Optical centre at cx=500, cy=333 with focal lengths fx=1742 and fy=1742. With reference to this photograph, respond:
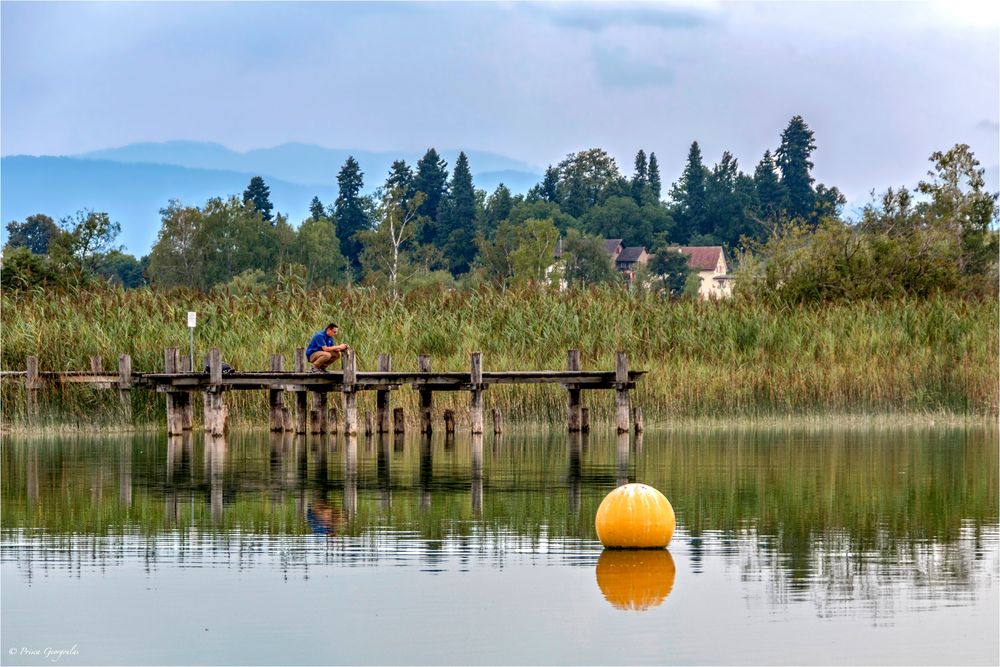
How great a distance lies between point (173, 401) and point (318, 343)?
11.5ft

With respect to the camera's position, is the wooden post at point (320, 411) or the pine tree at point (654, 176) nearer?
the wooden post at point (320, 411)

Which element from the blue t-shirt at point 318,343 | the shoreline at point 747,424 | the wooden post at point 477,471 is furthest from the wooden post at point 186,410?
the wooden post at point 477,471

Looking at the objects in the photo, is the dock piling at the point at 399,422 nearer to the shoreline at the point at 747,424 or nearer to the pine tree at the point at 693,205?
the shoreline at the point at 747,424

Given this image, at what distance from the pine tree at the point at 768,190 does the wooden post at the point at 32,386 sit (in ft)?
399

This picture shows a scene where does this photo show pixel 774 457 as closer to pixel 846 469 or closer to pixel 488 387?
pixel 846 469

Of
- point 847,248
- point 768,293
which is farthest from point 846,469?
point 847,248

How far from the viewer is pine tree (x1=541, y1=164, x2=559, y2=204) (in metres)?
178

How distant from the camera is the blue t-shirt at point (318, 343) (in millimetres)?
33875

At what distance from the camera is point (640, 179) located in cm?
18112

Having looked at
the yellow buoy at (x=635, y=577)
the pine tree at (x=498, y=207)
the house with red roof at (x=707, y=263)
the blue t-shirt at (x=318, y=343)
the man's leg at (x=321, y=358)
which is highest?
the pine tree at (x=498, y=207)

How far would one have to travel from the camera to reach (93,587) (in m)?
14.6

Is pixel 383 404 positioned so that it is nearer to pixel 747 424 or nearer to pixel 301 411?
pixel 301 411

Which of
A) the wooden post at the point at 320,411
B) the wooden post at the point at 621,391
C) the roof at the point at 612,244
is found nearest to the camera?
the wooden post at the point at 621,391

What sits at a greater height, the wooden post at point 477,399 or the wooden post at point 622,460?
the wooden post at point 477,399
